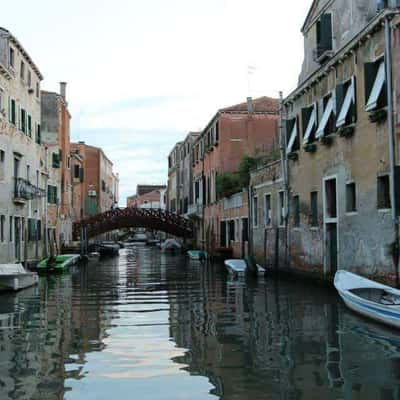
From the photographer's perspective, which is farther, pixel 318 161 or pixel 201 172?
pixel 201 172

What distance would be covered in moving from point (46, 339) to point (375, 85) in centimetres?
885

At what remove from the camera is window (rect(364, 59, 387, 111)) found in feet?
44.0

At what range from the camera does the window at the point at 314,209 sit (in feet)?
60.1

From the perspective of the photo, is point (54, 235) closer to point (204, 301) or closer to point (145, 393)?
point (204, 301)

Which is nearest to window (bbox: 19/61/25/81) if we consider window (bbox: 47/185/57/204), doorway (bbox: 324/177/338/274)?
window (bbox: 47/185/57/204)

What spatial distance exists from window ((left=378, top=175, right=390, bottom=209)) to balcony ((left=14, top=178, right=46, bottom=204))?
1479 cm

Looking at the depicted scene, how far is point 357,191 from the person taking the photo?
49.4 feet

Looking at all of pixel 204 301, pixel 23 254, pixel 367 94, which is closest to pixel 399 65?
pixel 367 94

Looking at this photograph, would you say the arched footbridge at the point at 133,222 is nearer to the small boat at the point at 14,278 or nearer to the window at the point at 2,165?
the window at the point at 2,165

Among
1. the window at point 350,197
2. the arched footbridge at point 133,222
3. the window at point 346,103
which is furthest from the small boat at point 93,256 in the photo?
the window at point 346,103

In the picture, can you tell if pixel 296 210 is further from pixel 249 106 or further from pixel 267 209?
pixel 249 106

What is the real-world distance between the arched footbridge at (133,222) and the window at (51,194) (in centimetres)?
786

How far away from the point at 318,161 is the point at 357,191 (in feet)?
10.1

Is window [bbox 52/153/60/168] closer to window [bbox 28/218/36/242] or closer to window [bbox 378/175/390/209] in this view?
window [bbox 28/218/36/242]
